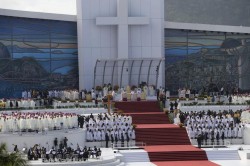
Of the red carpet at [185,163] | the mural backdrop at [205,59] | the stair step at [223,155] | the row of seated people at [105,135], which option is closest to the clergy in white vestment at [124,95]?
the mural backdrop at [205,59]

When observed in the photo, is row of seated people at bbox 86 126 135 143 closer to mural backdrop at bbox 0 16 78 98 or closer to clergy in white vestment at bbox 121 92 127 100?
clergy in white vestment at bbox 121 92 127 100

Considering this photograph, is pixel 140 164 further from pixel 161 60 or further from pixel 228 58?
pixel 228 58

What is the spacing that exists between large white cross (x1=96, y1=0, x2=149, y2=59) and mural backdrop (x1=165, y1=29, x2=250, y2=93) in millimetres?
4652

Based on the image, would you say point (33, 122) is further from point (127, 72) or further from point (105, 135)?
point (127, 72)

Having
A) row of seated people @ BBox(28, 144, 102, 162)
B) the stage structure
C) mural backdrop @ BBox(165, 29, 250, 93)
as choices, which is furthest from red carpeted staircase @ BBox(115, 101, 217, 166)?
mural backdrop @ BBox(165, 29, 250, 93)

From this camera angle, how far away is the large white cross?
216 ft

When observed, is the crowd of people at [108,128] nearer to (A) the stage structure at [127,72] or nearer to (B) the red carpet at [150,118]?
(B) the red carpet at [150,118]

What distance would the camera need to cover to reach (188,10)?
10300 cm

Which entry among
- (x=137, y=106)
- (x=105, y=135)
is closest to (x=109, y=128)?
(x=105, y=135)

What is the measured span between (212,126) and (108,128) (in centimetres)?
655

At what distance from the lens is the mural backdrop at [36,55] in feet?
219

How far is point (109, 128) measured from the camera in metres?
50.3

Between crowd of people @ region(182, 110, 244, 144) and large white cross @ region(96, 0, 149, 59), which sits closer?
crowd of people @ region(182, 110, 244, 144)

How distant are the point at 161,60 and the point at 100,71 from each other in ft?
17.1
